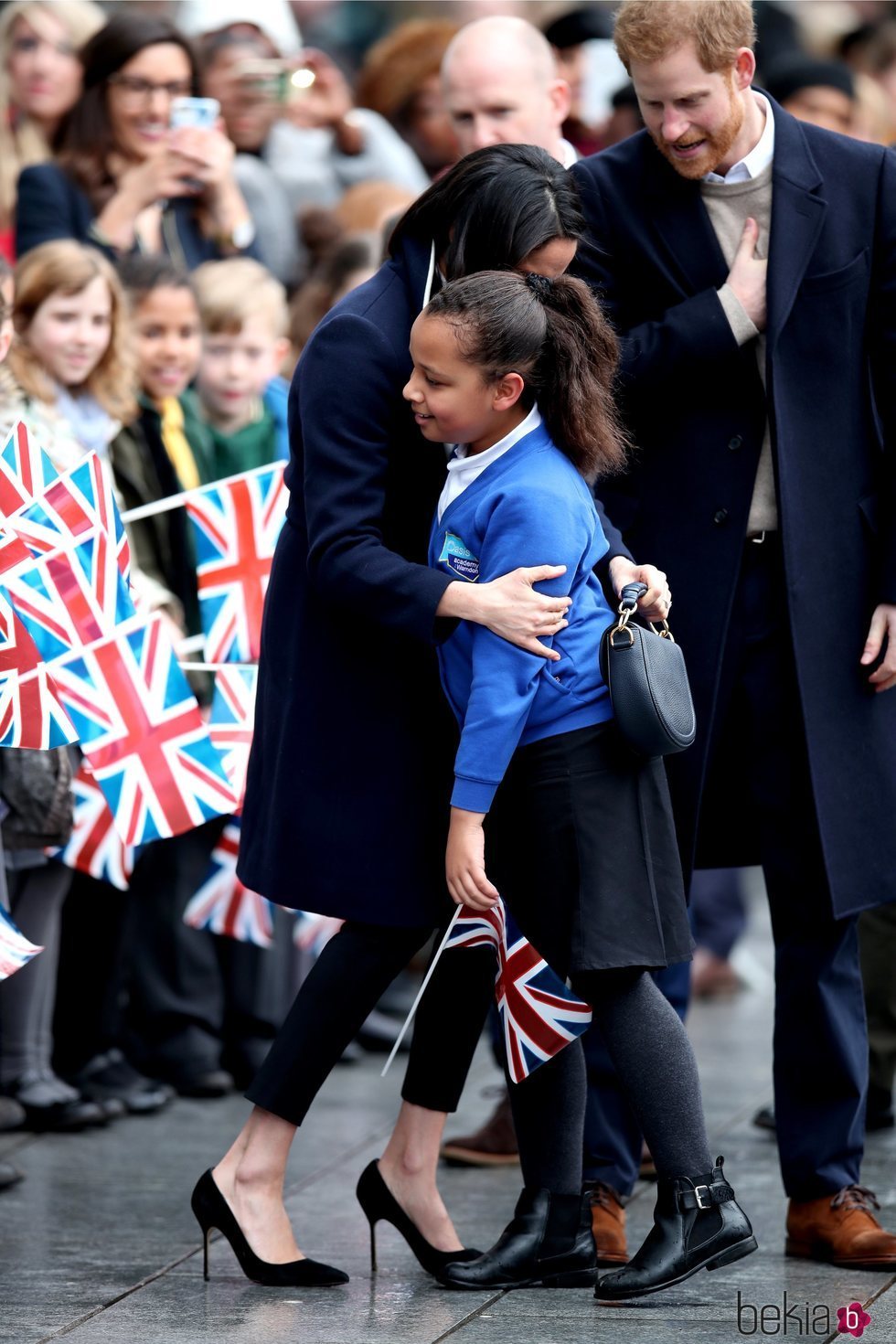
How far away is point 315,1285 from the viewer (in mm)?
3863

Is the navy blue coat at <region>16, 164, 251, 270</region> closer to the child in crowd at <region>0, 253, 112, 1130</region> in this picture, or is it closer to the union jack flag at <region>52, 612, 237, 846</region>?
the child in crowd at <region>0, 253, 112, 1130</region>

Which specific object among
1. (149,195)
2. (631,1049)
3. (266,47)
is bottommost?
(631,1049)

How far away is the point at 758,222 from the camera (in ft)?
13.6

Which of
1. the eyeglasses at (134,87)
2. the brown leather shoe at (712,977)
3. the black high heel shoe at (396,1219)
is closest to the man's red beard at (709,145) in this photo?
the black high heel shoe at (396,1219)

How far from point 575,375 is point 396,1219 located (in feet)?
5.07

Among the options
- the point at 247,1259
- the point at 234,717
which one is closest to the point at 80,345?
the point at 234,717

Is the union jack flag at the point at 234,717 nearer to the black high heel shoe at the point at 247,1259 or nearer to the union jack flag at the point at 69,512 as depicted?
the union jack flag at the point at 69,512

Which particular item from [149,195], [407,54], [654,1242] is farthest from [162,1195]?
[407,54]

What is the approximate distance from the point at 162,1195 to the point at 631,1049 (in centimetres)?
143

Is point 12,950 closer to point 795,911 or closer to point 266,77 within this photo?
point 795,911

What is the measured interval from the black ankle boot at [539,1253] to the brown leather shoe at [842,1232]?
46 cm

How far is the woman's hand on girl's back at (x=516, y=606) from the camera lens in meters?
3.54

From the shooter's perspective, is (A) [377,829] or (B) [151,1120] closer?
(A) [377,829]

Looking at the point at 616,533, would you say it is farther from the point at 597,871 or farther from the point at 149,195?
the point at 149,195
